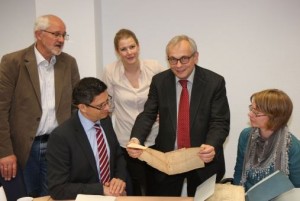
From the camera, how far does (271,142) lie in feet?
7.57

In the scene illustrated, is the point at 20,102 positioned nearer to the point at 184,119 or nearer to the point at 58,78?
the point at 58,78

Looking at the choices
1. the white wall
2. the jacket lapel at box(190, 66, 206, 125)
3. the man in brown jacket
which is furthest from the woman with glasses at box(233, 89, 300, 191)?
the man in brown jacket

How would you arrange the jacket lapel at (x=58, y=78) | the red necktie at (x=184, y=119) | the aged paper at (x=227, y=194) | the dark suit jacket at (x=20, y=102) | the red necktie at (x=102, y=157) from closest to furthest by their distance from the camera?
the aged paper at (x=227, y=194)
the red necktie at (x=102, y=157)
the red necktie at (x=184, y=119)
the dark suit jacket at (x=20, y=102)
the jacket lapel at (x=58, y=78)

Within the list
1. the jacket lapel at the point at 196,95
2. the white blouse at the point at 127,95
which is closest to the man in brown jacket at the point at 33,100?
the white blouse at the point at 127,95

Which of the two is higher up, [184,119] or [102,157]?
[184,119]

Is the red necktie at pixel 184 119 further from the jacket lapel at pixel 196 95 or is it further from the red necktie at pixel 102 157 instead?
the red necktie at pixel 102 157

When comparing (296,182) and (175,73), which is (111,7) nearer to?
(175,73)

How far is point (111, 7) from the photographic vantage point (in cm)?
354

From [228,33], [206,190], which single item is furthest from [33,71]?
[228,33]

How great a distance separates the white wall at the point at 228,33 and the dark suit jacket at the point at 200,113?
3.96 ft

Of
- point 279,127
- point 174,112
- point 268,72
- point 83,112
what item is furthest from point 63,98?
point 268,72

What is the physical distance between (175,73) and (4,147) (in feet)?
4.56

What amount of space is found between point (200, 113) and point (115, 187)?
0.78 meters

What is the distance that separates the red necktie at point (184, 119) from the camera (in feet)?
Result: 7.73
